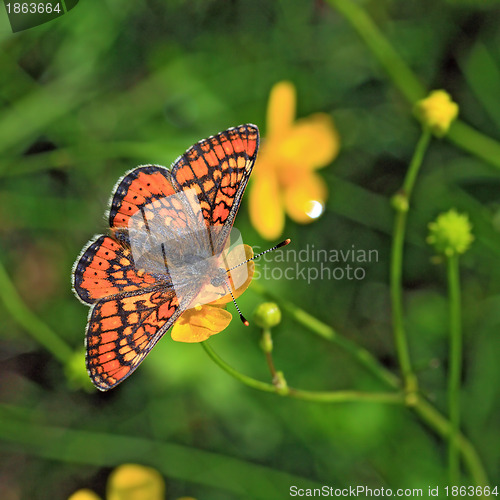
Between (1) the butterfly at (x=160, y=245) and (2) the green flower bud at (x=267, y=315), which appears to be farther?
(2) the green flower bud at (x=267, y=315)

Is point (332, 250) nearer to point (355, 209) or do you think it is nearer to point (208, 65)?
point (355, 209)

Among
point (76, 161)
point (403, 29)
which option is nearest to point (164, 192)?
point (76, 161)

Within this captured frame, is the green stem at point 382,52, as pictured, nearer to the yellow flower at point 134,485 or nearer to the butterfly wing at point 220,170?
the butterfly wing at point 220,170

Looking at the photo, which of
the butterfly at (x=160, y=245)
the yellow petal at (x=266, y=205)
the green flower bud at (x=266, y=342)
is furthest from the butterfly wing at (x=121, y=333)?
the yellow petal at (x=266, y=205)

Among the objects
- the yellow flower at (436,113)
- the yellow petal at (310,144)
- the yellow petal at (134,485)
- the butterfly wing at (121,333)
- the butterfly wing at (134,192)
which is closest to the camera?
the butterfly wing at (121,333)

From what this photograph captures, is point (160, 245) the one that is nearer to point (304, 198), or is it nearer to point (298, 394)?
point (298, 394)

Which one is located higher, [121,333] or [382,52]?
[382,52]

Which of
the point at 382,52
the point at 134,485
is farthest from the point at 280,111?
the point at 134,485
